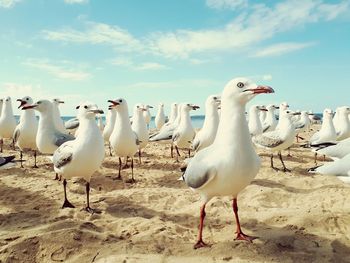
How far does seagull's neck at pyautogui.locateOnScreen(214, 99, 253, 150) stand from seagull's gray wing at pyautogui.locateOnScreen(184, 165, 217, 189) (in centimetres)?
38

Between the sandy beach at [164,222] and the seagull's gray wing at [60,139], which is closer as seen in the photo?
the sandy beach at [164,222]

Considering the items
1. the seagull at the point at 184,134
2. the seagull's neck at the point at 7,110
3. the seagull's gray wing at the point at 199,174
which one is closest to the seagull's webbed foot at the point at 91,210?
the seagull's gray wing at the point at 199,174

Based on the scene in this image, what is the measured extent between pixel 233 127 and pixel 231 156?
15.8 inches

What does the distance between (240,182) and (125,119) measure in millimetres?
6226

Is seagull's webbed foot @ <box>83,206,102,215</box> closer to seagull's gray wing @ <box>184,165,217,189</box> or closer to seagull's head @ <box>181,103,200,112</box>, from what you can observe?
seagull's gray wing @ <box>184,165,217,189</box>

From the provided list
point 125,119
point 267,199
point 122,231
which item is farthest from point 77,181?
point 267,199

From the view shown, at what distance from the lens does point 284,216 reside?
Answer: 17.7 feet

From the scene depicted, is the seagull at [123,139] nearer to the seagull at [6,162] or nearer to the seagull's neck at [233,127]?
the seagull at [6,162]

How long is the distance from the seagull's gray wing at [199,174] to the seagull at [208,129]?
16.3 feet

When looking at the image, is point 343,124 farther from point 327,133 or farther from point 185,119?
point 185,119

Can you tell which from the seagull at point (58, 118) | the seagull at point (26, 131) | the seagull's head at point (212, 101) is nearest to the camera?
the seagull's head at point (212, 101)

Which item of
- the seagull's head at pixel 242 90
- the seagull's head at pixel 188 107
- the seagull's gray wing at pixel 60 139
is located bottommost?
the seagull's gray wing at pixel 60 139

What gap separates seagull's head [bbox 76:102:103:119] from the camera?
684cm

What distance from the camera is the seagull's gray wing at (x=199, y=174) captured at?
13.6 ft
